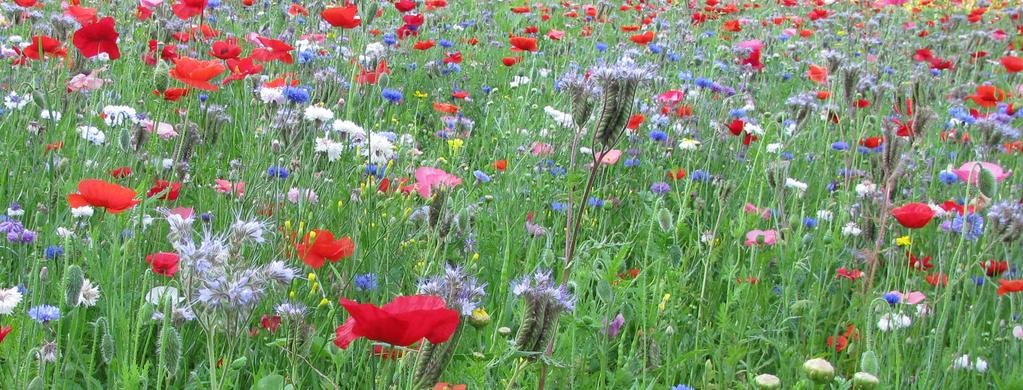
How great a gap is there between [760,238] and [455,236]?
891 millimetres

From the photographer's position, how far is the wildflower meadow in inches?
56.2

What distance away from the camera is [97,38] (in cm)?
254

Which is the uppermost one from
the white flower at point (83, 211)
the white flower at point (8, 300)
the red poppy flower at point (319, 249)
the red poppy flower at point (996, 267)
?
the red poppy flower at point (319, 249)

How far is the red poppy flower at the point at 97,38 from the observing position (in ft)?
8.20

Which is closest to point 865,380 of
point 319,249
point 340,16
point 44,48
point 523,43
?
point 319,249

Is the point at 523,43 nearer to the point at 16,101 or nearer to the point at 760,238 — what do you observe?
the point at 760,238

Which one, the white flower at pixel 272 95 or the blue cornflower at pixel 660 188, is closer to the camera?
the white flower at pixel 272 95

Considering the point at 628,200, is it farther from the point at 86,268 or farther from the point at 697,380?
the point at 86,268

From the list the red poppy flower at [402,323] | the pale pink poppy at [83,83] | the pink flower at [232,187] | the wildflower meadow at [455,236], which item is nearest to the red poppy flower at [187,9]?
the wildflower meadow at [455,236]

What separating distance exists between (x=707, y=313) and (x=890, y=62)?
421 cm

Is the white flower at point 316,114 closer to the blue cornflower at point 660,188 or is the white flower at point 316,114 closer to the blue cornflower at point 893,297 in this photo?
the blue cornflower at point 660,188

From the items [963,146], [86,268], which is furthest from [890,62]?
[86,268]

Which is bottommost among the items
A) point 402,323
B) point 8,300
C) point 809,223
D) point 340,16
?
point 809,223

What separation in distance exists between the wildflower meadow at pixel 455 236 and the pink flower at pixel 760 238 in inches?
1.2
